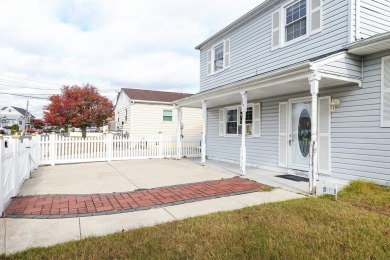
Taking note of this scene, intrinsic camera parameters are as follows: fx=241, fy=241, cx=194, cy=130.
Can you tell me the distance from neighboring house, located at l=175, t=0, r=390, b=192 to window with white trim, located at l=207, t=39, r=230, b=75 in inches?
25.4

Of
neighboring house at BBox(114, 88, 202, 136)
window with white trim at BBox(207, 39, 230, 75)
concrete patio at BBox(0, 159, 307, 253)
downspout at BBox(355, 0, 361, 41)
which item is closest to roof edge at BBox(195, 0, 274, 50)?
A: window with white trim at BBox(207, 39, 230, 75)

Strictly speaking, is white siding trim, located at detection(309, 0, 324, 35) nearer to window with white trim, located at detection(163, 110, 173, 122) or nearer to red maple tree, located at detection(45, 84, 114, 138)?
window with white trim, located at detection(163, 110, 173, 122)

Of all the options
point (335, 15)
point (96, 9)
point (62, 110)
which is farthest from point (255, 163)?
point (62, 110)

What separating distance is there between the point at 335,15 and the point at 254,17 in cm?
371

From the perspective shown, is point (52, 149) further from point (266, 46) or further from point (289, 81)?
point (266, 46)

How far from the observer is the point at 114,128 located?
24.1 meters

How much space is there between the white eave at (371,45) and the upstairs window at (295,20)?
215 centimetres

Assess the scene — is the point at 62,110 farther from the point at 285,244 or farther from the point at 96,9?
the point at 285,244

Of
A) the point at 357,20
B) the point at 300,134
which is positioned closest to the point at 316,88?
the point at 357,20

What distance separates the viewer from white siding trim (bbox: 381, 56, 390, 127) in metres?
5.66

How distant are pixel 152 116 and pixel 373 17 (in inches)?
606

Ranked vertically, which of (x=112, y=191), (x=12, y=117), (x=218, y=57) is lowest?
(x=112, y=191)

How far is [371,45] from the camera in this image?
5559mm

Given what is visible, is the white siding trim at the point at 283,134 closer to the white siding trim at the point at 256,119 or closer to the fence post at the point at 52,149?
the white siding trim at the point at 256,119
